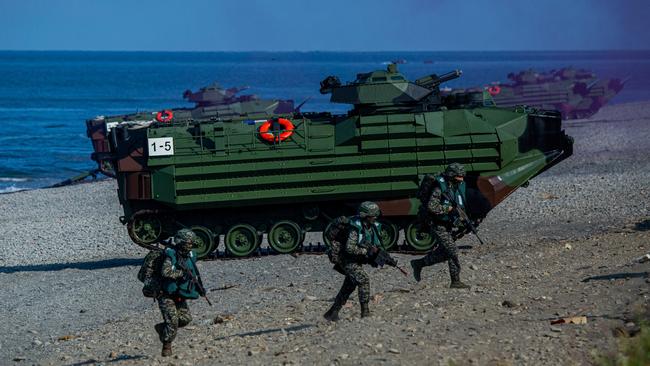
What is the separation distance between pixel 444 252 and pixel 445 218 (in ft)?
1.67

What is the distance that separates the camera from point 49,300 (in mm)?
22328

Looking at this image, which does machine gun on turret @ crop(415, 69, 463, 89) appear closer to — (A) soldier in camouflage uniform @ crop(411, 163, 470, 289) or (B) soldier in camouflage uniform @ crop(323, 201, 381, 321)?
(A) soldier in camouflage uniform @ crop(411, 163, 470, 289)

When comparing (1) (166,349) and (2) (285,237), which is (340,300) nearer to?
(1) (166,349)

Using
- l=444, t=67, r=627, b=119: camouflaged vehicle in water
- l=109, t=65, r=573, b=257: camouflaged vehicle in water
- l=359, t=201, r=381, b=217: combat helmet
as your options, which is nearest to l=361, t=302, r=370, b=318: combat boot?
l=359, t=201, r=381, b=217: combat helmet

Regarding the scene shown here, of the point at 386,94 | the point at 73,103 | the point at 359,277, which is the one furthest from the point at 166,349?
the point at 73,103

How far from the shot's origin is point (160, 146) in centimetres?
2475

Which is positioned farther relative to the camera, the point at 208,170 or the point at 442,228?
the point at 208,170

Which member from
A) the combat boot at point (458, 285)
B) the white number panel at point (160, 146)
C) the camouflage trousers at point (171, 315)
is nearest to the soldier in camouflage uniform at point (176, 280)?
the camouflage trousers at point (171, 315)

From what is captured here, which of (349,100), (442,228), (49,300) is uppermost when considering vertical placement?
(349,100)

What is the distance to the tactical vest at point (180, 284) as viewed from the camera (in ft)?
50.9

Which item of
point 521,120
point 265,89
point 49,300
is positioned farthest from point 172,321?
point 265,89

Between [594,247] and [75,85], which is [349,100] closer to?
[594,247]

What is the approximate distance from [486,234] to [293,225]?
4.31 meters

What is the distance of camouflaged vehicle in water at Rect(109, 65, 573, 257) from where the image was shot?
80.6 ft
